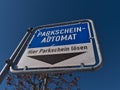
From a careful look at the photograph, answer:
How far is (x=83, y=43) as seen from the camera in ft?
6.98

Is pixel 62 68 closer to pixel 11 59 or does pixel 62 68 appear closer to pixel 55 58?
pixel 55 58

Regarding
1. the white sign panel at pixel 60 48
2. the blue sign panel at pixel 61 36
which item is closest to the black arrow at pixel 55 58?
the white sign panel at pixel 60 48

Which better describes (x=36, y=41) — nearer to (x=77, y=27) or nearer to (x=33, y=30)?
(x=33, y=30)

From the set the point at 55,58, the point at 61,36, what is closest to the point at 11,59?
the point at 55,58

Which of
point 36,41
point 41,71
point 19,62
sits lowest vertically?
point 41,71

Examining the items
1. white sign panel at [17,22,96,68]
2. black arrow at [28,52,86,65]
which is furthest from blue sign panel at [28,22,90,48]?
black arrow at [28,52,86,65]

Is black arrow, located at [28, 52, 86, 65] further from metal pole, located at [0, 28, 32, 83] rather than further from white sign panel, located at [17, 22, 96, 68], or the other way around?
metal pole, located at [0, 28, 32, 83]

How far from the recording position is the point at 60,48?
Answer: 215 cm

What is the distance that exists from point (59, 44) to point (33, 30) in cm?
54

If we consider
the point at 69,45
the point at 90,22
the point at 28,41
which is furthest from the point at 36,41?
the point at 90,22

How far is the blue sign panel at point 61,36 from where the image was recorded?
2.21m

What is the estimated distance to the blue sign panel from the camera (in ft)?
7.26

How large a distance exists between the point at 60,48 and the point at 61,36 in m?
0.22

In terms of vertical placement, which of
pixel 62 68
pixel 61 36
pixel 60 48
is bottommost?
pixel 62 68
